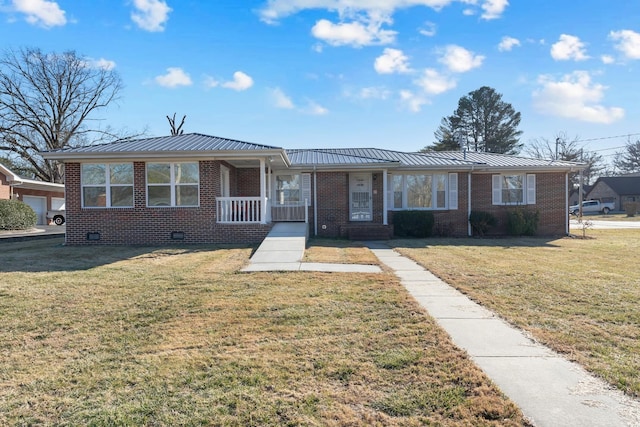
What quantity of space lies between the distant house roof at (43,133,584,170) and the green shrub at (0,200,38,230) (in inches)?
370

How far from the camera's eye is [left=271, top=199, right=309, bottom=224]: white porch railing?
15.3m

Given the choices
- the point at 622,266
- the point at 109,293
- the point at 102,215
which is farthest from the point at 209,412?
the point at 102,215

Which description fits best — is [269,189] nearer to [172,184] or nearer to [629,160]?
[172,184]

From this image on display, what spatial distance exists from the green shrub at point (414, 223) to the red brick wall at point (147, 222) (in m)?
5.78

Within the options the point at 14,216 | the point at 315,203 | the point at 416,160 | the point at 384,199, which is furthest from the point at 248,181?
the point at 14,216

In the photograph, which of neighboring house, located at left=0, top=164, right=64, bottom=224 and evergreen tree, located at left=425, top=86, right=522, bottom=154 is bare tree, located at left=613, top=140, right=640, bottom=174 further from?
neighboring house, located at left=0, top=164, right=64, bottom=224

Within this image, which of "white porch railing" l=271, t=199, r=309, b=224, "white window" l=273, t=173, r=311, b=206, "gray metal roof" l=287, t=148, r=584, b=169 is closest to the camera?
"white porch railing" l=271, t=199, r=309, b=224

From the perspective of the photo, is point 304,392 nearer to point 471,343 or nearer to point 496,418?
point 496,418

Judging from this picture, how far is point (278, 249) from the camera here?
9.91 m

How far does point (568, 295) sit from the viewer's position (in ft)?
18.9

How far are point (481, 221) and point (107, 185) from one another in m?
13.7

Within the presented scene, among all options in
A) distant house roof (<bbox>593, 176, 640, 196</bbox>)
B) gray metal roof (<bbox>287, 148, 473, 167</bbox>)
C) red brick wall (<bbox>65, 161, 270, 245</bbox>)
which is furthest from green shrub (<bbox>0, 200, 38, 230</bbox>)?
distant house roof (<bbox>593, 176, 640, 196</bbox>)

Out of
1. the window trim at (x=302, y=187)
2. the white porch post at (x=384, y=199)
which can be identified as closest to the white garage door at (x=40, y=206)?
the window trim at (x=302, y=187)

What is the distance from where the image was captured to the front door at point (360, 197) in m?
16.1
